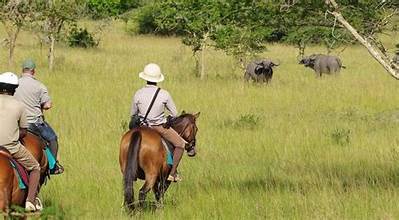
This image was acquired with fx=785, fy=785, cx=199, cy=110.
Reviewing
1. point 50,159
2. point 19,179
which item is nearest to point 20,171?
point 19,179

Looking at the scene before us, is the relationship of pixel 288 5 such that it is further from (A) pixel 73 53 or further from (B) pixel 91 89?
(A) pixel 73 53

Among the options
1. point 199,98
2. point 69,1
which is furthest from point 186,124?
point 69,1

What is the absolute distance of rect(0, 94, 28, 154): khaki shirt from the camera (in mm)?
7910

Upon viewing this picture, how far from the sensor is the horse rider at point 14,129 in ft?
26.0

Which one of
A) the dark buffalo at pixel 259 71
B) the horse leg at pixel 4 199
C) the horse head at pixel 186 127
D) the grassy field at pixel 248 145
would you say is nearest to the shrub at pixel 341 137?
the grassy field at pixel 248 145

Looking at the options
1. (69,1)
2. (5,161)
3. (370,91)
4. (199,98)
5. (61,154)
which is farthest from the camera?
(69,1)

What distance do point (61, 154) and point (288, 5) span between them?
→ 19.1ft

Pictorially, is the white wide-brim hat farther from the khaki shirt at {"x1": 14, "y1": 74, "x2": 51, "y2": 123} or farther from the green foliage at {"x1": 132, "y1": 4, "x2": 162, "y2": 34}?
the green foliage at {"x1": 132, "y1": 4, "x2": 162, "y2": 34}

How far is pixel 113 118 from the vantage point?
17.8m

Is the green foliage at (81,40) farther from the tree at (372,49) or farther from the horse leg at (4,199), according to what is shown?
the horse leg at (4,199)

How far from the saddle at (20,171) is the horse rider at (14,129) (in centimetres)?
4

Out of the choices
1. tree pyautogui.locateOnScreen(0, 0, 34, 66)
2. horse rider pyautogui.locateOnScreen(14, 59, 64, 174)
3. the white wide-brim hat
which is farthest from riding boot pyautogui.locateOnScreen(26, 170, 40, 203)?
tree pyautogui.locateOnScreen(0, 0, 34, 66)

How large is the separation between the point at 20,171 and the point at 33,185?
230 millimetres

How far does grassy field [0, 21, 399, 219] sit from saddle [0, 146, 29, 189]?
61cm
